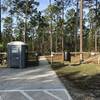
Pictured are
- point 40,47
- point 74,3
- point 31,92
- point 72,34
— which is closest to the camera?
point 31,92

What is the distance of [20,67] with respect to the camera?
23.5 metres

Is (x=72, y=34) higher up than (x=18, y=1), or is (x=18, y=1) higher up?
(x=18, y=1)

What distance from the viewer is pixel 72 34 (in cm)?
7038

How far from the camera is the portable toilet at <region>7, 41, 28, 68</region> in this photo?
77.6ft

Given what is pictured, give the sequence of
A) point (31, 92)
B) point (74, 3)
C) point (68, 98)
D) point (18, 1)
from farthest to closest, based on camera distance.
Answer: point (74, 3) < point (18, 1) < point (31, 92) < point (68, 98)

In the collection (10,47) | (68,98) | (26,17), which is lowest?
(68,98)

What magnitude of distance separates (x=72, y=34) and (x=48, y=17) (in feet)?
22.6

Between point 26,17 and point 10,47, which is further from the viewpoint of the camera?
point 26,17

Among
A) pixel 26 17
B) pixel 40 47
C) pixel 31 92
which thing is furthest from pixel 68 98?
pixel 40 47

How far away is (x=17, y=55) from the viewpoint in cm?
2380

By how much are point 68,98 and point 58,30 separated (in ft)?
181

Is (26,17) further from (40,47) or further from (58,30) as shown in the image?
(40,47)

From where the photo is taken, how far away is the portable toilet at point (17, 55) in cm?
2366

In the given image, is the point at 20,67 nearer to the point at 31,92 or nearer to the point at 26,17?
→ the point at 31,92
